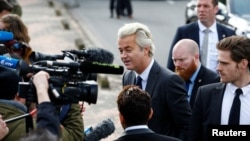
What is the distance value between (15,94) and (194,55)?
2522mm

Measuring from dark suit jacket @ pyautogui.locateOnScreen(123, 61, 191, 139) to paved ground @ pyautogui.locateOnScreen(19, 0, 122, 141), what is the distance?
3.90 metres

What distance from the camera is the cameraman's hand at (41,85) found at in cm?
491

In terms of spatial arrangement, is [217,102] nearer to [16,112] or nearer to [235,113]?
[235,113]

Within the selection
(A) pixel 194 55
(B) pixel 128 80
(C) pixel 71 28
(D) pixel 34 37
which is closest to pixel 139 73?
(B) pixel 128 80

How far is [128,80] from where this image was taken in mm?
6988

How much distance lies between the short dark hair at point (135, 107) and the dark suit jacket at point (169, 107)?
1165mm

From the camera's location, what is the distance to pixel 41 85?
493 centimetres

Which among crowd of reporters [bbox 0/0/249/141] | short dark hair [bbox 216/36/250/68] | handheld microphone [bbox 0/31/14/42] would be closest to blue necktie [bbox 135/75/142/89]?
crowd of reporters [bbox 0/0/249/141]

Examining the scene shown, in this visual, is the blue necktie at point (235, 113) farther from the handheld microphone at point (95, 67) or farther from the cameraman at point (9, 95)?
the cameraman at point (9, 95)

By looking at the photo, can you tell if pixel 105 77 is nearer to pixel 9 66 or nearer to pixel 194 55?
pixel 194 55

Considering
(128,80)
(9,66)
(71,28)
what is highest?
(9,66)

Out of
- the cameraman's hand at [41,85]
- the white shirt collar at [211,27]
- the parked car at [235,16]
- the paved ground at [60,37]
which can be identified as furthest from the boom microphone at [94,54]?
the parked car at [235,16]

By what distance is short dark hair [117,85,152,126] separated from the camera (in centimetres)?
520

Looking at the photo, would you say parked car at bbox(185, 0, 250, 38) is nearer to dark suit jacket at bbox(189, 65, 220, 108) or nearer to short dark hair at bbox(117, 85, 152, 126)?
dark suit jacket at bbox(189, 65, 220, 108)
